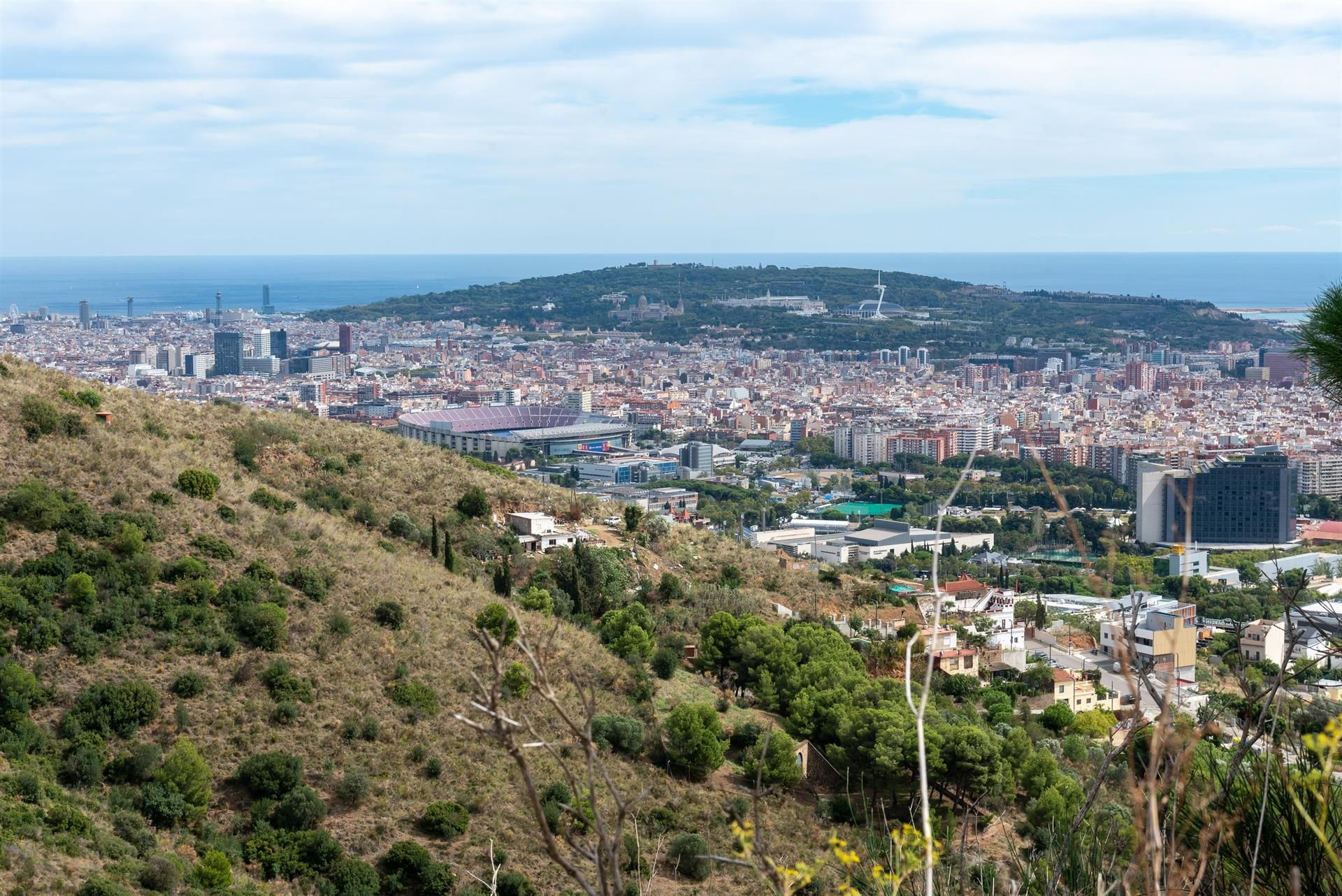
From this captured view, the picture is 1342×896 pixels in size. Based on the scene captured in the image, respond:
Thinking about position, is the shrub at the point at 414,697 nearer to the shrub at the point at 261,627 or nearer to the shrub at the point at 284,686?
the shrub at the point at 284,686

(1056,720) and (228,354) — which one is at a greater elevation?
(228,354)

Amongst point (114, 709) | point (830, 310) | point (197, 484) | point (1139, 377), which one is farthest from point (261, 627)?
point (830, 310)

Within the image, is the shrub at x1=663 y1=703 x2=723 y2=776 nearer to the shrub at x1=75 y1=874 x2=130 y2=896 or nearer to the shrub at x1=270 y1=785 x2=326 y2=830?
the shrub at x1=270 y1=785 x2=326 y2=830

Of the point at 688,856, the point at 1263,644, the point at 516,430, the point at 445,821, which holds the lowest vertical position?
the point at 516,430

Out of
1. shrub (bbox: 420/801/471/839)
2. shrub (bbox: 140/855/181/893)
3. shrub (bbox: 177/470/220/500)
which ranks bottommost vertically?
shrub (bbox: 420/801/471/839)

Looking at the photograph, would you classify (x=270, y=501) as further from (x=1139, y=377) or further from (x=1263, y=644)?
(x=1139, y=377)

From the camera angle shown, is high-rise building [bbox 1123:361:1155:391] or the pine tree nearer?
the pine tree

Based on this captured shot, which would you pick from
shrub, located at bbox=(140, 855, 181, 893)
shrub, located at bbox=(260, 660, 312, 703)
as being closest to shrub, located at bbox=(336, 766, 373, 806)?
shrub, located at bbox=(260, 660, 312, 703)
